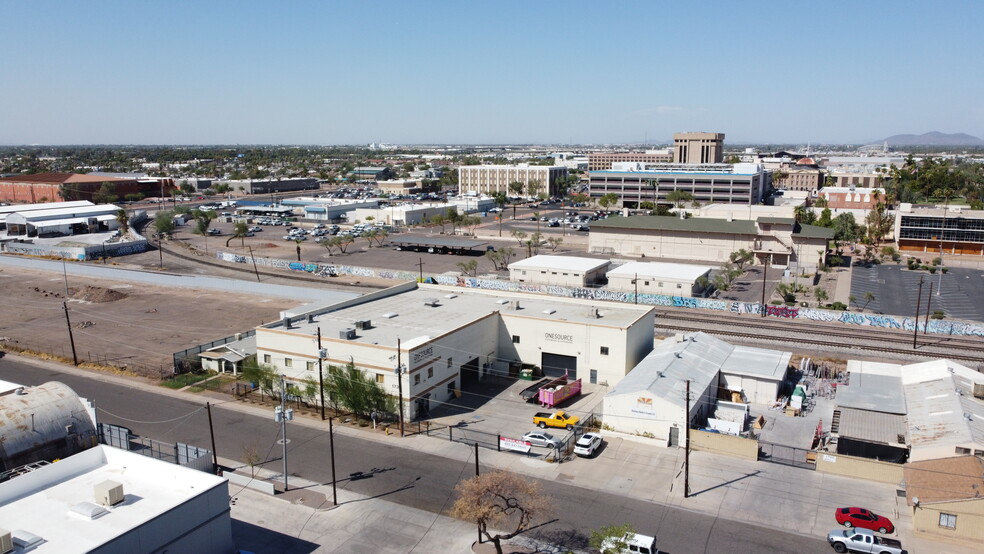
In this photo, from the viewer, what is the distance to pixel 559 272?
2621 inches

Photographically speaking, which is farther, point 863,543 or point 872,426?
point 872,426

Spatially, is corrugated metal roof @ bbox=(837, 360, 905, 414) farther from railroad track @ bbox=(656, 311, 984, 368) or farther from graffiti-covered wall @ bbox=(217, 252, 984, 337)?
graffiti-covered wall @ bbox=(217, 252, 984, 337)

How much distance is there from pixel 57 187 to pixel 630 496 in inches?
5950

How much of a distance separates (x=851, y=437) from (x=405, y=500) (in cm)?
1933

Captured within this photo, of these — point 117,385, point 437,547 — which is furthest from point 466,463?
point 117,385

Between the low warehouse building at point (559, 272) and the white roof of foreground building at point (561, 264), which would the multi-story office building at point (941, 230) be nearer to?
the white roof of foreground building at point (561, 264)

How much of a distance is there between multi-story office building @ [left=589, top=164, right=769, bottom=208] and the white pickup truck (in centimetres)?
10748

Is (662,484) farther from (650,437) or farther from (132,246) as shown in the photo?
(132,246)

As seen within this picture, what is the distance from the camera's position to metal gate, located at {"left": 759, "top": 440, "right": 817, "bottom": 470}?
1141 inches

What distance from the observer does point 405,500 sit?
26.1 meters

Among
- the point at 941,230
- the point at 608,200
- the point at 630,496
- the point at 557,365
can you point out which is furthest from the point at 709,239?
the point at 630,496

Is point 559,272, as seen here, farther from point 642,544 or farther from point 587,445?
point 642,544

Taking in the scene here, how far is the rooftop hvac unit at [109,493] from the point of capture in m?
20.2

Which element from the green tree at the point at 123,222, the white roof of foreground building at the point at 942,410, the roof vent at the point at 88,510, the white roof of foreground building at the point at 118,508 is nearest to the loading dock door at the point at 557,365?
the white roof of foreground building at the point at 942,410
